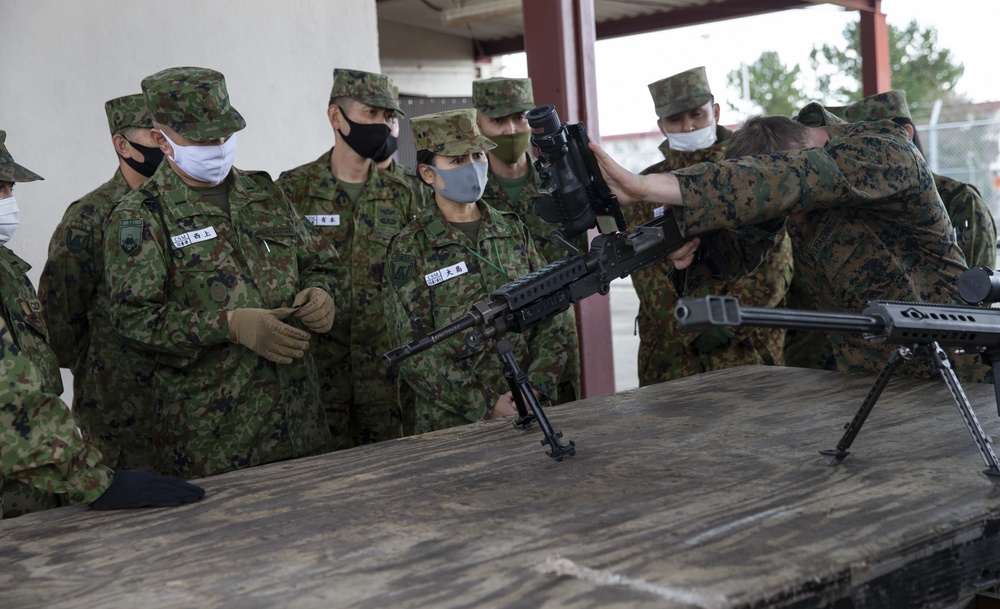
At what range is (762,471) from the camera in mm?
2211

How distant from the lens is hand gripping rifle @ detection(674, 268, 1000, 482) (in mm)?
1753

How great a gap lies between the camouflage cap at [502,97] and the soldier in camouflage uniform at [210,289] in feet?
4.88

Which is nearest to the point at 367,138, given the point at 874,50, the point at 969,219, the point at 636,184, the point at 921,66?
the point at 636,184

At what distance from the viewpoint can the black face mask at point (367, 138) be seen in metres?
4.40

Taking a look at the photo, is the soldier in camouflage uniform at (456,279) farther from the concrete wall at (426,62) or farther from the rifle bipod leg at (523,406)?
the concrete wall at (426,62)

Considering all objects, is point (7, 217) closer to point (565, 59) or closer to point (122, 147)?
point (122, 147)

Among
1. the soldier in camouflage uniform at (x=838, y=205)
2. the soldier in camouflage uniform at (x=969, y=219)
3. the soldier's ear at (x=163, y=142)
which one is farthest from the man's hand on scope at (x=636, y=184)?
the soldier in camouflage uniform at (x=969, y=219)

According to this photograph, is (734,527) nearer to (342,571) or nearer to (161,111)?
(342,571)

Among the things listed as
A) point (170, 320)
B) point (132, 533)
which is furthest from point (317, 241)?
point (132, 533)

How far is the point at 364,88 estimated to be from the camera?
4.41 meters

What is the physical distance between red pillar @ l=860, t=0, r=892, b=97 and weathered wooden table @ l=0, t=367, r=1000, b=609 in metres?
7.56

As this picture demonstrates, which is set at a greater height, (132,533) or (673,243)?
(673,243)

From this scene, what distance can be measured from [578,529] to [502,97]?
3.11m

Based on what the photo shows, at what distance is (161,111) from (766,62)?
3250 centimetres
